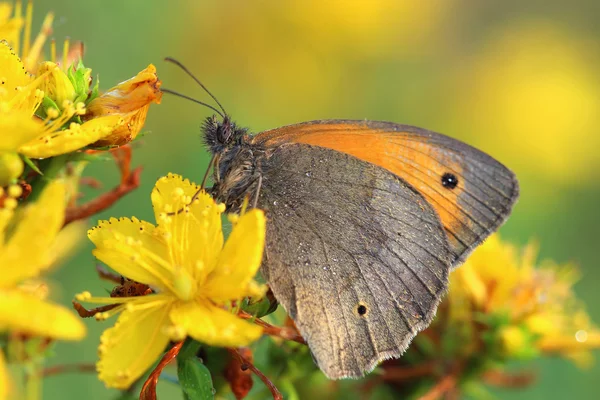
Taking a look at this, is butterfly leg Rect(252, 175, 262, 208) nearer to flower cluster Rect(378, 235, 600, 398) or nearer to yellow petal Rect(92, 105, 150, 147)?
yellow petal Rect(92, 105, 150, 147)

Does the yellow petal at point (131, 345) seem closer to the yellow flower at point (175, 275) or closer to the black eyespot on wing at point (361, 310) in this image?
the yellow flower at point (175, 275)

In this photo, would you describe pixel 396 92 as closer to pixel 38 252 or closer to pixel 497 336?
pixel 497 336

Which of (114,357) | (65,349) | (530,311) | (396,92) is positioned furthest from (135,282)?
(396,92)

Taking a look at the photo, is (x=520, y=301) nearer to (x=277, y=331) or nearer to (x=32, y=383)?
(x=277, y=331)

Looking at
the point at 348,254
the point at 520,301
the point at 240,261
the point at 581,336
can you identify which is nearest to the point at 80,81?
the point at 240,261

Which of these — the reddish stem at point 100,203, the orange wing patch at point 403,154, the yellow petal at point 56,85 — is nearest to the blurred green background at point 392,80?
the reddish stem at point 100,203

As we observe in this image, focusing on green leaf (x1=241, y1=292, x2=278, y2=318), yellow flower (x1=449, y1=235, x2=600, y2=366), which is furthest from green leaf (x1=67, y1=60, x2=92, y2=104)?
yellow flower (x1=449, y1=235, x2=600, y2=366)
